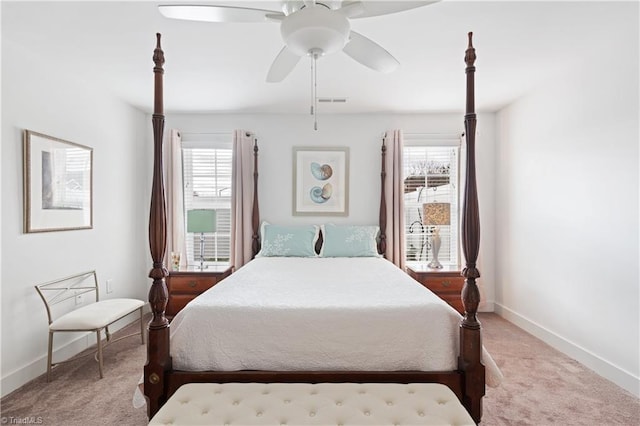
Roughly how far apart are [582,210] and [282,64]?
271cm

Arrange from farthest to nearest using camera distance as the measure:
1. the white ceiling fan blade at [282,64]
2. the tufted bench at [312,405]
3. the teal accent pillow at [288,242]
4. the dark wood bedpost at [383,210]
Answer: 1. the dark wood bedpost at [383,210]
2. the teal accent pillow at [288,242]
3. the white ceiling fan blade at [282,64]
4. the tufted bench at [312,405]

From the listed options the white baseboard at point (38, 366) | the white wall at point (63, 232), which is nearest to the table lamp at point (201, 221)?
the white wall at point (63, 232)

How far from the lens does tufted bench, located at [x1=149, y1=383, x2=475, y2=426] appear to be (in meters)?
1.34

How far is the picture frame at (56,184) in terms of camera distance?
252cm

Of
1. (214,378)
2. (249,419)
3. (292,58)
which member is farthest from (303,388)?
(292,58)

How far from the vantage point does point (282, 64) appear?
1938 mm

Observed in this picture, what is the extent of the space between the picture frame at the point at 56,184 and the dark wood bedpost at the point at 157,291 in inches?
60.0

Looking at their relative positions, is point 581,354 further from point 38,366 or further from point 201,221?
point 38,366

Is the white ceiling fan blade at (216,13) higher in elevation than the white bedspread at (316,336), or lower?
higher

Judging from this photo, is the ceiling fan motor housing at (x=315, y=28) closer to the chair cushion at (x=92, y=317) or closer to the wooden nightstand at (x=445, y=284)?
the chair cushion at (x=92, y=317)

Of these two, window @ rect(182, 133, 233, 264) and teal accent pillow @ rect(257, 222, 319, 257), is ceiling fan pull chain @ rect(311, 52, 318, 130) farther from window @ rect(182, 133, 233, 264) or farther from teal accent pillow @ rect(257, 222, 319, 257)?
window @ rect(182, 133, 233, 264)

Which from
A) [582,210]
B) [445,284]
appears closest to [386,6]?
[582,210]

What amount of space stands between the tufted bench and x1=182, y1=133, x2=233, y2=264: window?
2777 millimetres

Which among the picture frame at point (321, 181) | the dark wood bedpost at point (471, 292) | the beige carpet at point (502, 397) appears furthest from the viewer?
the picture frame at point (321, 181)
